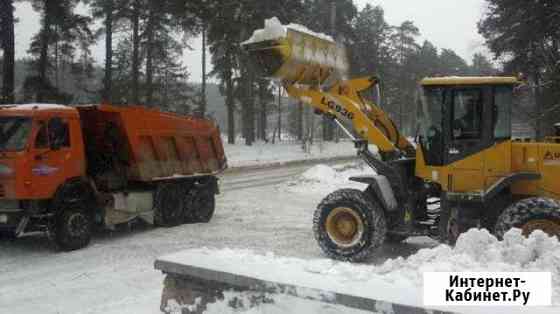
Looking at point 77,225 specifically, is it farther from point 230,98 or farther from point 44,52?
point 230,98

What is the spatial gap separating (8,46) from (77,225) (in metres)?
15.9

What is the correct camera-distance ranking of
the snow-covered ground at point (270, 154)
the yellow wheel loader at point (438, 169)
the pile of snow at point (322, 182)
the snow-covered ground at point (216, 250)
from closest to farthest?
1. the snow-covered ground at point (216, 250)
2. the yellow wheel loader at point (438, 169)
3. the pile of snow at point (322, 182)
4. the snow-covered ground at point (270, 154)

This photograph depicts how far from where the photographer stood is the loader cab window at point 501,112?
28.4 feet

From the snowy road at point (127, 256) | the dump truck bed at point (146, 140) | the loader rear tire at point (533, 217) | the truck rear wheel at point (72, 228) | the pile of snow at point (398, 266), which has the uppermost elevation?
the dump truck bed at point (146, 140)

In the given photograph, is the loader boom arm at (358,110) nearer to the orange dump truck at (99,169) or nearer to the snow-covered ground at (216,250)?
the snow-covered ground at (216,250)

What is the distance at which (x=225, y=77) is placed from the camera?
139ft

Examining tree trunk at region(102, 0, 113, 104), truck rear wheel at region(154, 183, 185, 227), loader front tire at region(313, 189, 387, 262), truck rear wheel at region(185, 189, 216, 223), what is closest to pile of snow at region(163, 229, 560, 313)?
loader front tire at region(313, 189, 387, 262)

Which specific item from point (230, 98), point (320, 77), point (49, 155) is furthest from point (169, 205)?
point (230, 98)

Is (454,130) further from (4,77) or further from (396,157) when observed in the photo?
(4,77)

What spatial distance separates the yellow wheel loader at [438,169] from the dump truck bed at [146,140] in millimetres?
3380

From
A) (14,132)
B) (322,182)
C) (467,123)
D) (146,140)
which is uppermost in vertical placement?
(467,123)

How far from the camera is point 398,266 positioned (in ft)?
19.1

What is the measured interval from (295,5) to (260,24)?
10.5 feet

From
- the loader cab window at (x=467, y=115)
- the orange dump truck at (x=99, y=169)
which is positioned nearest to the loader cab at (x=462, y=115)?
the loader cab window at (x=467, y=115)
